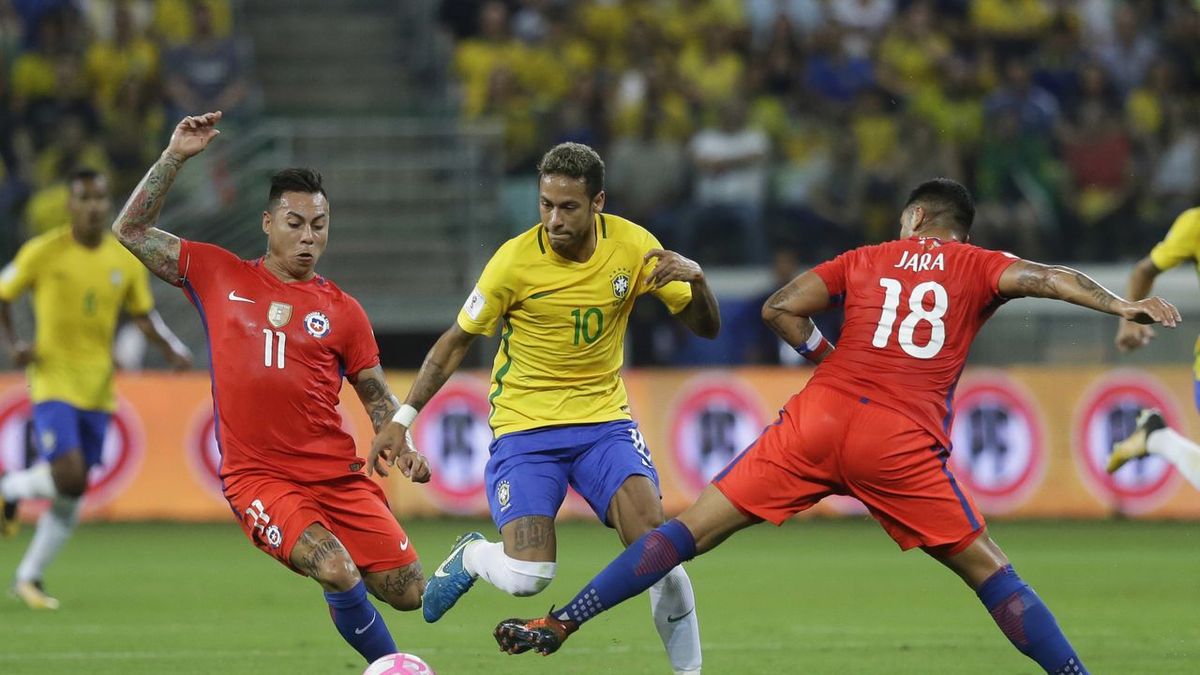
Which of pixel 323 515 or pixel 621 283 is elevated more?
pixel 621 283

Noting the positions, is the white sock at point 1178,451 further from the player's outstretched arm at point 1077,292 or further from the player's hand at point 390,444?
the player's hand at point 390,444

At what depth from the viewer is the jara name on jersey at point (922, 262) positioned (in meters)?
7.11

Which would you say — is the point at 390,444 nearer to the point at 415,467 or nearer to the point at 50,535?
the point at 415,467

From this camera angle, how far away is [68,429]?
11570 millimetres

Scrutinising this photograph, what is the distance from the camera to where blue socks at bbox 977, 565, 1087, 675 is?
682cm

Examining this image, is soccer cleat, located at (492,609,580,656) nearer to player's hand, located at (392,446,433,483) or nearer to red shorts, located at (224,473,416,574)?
player's hand, located at (392,446,433,483)

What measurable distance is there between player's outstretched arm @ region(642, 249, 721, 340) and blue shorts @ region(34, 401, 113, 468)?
5.24 m

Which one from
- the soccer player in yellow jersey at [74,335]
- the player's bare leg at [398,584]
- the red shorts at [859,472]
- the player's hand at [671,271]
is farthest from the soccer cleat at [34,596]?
the red shorts at [859,472]

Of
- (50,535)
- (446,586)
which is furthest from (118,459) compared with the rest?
(446,586)

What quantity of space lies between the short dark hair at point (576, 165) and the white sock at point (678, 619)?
5.67 ft

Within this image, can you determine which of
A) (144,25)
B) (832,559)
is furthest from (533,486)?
(144,25)

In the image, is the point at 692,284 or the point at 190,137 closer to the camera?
the point at 190,137

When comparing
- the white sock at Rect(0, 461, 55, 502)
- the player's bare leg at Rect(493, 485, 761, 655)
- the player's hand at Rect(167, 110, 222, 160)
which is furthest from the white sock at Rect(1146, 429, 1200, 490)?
the white sock at Rect(0, 461, 55, 502)

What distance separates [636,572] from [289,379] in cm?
168
